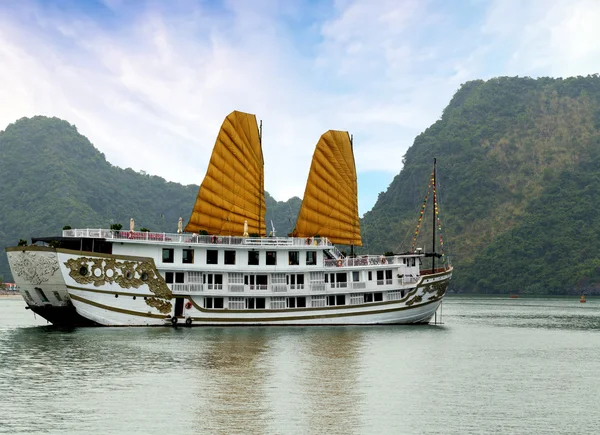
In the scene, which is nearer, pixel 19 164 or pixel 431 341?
pixel 431 341

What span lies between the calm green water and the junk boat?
1642 mm

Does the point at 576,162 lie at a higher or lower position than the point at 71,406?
higher

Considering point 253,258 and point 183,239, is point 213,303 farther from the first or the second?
point 183,239

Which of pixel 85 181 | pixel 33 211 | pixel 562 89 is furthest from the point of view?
pixel 85 181

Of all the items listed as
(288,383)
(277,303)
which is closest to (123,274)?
(277,303)

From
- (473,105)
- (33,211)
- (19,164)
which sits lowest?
(33,211)

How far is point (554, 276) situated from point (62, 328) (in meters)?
86.0

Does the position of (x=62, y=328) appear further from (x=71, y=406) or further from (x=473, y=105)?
(x=473, y=105)

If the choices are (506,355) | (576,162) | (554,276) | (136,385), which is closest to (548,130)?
(576,162)

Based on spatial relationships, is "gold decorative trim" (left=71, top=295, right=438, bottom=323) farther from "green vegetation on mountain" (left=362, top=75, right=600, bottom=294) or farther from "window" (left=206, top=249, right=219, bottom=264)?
"green vegetation on mountain" (left=362, top=75, right=600, bottom=294)

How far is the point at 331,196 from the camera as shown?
1572 inches

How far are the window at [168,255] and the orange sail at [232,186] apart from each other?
152 inches

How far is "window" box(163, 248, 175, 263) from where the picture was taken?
109 ft

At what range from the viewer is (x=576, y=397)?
1864cm
